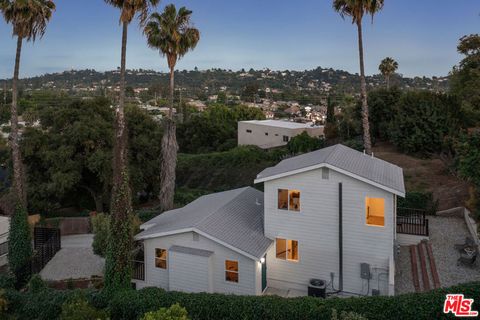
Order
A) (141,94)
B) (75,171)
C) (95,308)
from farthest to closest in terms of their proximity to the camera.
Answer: (141,94) < (75,171) < (95,308)

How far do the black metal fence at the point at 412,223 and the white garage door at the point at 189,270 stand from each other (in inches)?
386

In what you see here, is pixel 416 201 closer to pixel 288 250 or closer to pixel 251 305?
pixel 288 250

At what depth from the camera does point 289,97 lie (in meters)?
162

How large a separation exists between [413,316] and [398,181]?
6.21 m

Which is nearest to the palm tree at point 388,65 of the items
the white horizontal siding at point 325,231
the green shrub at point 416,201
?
the green shrub at point 416,201

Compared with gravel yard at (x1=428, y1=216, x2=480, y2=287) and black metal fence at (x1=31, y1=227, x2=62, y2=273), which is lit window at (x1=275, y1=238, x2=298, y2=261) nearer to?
gravel yard at (x1=428, y1=216, x2=480, y2=287)

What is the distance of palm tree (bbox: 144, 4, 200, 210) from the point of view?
24.3 m

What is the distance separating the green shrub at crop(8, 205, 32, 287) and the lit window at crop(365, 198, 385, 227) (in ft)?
47.6

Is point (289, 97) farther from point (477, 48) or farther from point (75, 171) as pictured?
point (75, 171)

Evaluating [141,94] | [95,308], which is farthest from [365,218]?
[141,94]

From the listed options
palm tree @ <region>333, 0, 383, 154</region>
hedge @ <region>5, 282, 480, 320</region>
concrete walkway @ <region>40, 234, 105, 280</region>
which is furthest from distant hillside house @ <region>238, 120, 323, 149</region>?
hedge @ <region>5, 282, 480, 320</region>

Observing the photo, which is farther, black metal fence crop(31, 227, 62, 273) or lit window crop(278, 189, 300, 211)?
black metal fence crop(31, 227, 62, 273)

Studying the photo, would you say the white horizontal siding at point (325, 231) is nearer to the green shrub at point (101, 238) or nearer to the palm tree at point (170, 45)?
the green shrub at point (101, 238)

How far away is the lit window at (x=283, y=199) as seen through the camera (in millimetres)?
16156
